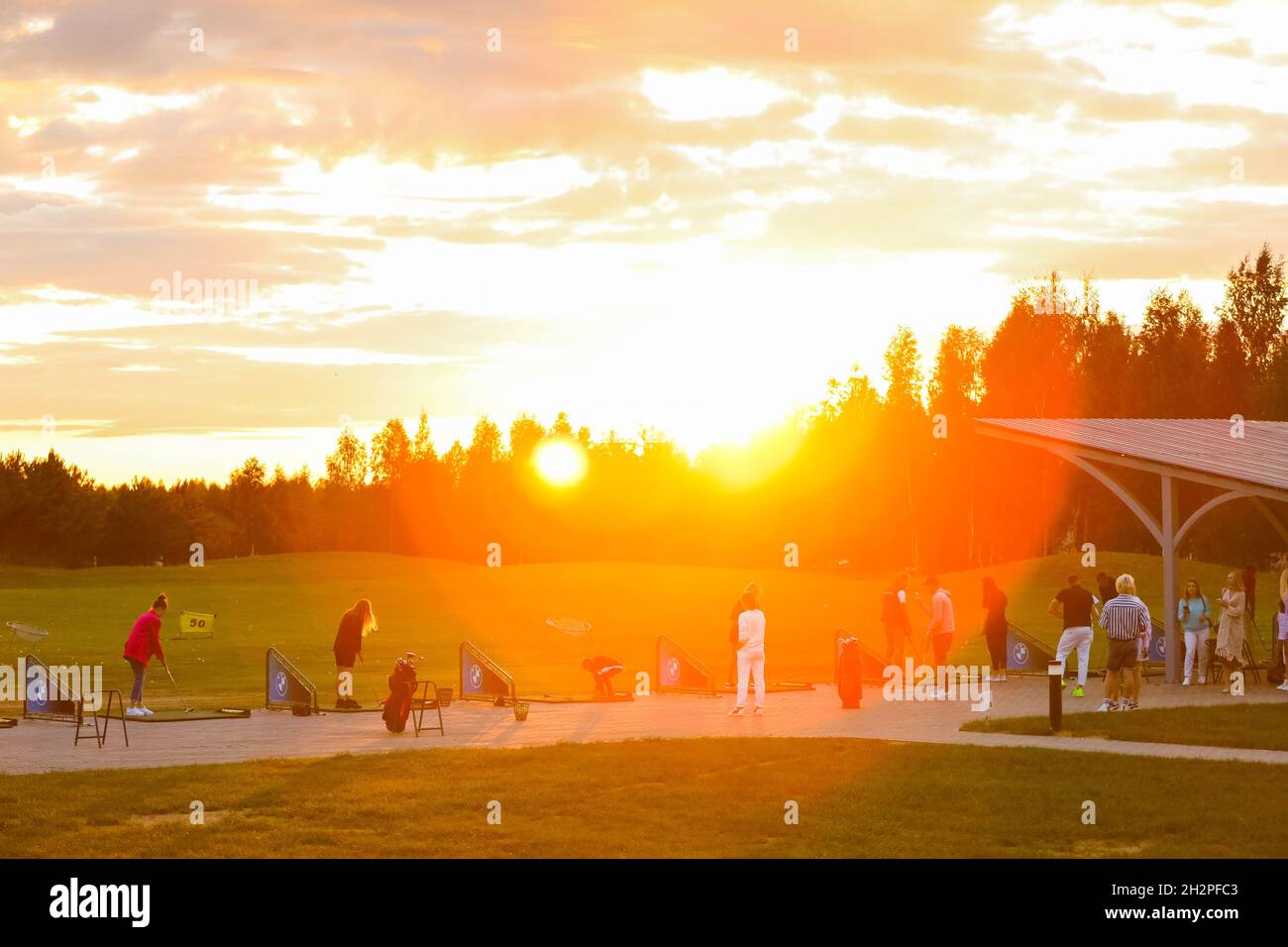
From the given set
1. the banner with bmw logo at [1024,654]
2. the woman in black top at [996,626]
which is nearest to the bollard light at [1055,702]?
the woman in black top at [996,626]

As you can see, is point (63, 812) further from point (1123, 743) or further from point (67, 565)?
point (67, 565)

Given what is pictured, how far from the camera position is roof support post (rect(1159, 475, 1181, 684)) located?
29.2 m

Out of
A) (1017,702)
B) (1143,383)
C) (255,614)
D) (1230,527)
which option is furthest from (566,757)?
(1143,383)

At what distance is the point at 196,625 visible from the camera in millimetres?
45656

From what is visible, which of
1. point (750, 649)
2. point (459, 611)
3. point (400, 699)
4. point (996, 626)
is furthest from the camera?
point (459, 611)

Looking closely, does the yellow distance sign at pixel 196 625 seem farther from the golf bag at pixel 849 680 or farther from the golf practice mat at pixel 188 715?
the golf bag at pixel 849 680

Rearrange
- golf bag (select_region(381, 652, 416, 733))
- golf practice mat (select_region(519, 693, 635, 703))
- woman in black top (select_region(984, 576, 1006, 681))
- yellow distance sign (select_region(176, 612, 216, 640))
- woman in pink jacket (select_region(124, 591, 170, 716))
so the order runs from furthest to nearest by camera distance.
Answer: yellow distance sign (select_region(176, 612, 216, 640)), woman in black top (select_region(984, 576, 1006, 681)), golf practice mat (select_region(519, 693, 635, 703)), woman in pink jacket (select_region(124, 591, 170, 716)), golf bag (select_region(381, 652, 416, 733))

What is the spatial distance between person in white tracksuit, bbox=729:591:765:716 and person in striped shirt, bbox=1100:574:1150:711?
523 cm

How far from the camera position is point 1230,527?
252 ft

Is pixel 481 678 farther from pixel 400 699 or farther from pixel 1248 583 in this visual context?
pixel 1248 583

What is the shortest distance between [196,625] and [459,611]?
18657 millimetres

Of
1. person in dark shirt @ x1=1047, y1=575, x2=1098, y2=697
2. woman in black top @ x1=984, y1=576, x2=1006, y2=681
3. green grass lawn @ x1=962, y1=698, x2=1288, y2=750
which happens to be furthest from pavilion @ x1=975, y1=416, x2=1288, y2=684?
green grass lawn @ x1=962, y1=698, x2=1288, y2=750

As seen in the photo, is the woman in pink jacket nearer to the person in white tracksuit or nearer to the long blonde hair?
the long blonde hair

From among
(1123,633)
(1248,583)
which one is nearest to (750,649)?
(1123,633)
